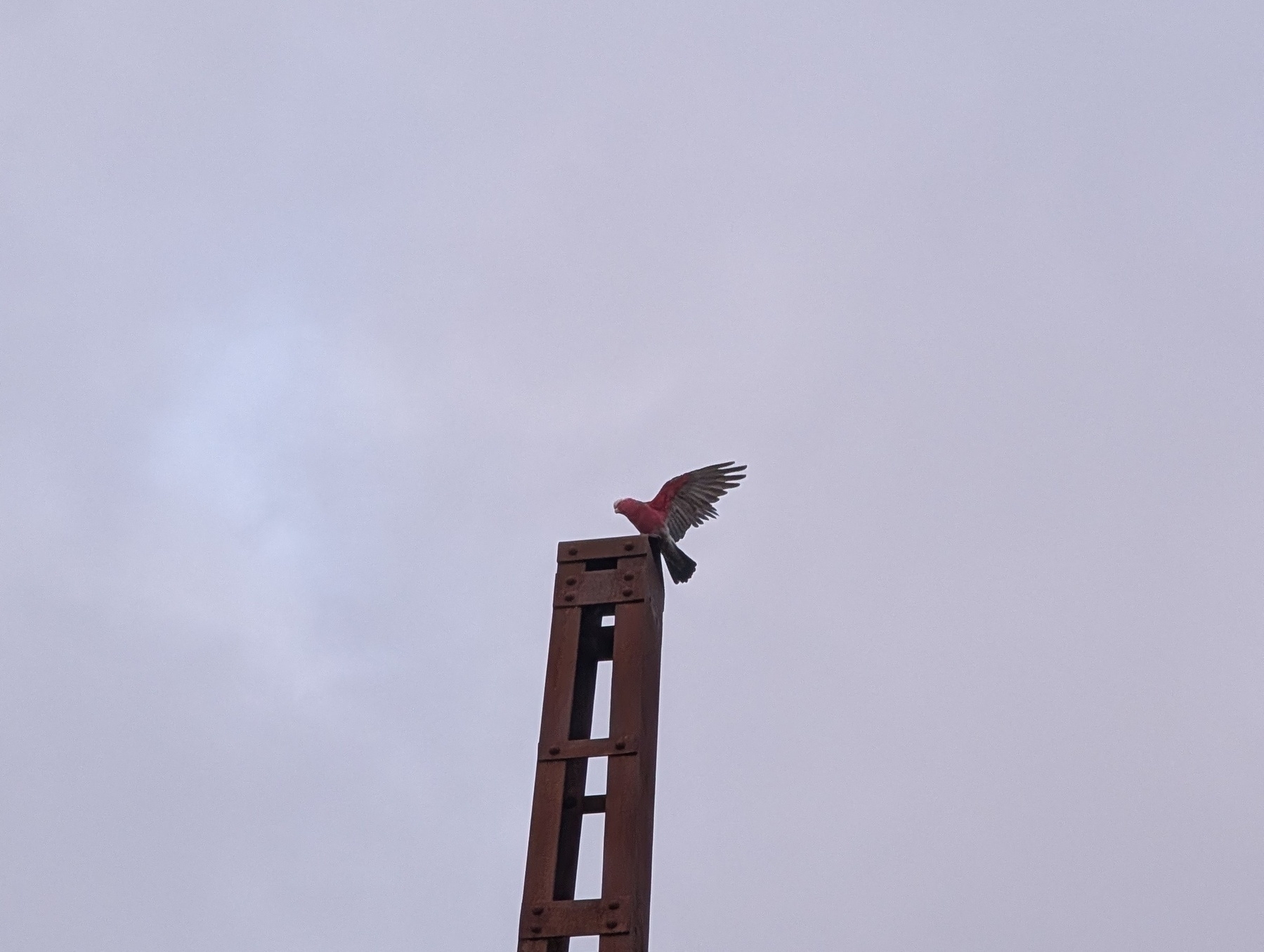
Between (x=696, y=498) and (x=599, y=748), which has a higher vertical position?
(x=696, y=498)

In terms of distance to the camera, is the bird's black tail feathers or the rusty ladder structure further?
the bird's black tail feathers

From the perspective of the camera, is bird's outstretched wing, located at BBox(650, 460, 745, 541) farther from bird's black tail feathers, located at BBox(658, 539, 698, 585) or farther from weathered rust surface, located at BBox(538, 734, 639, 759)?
weathered rust surface, located at BBox(538, 734, 639, 759)

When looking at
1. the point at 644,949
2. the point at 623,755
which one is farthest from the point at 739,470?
the point at 644,949

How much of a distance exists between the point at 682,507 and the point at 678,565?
0.47 metres

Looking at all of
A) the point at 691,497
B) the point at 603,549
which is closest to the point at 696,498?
the point at 691,497

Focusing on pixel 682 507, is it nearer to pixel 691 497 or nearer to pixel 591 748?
pixel 691 497

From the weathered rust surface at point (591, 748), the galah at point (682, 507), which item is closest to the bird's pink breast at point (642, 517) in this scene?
the galah at point (682, 507)

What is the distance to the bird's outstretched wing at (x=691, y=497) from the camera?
6934mm

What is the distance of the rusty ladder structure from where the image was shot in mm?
4754

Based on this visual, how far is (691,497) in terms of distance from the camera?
7012 mm

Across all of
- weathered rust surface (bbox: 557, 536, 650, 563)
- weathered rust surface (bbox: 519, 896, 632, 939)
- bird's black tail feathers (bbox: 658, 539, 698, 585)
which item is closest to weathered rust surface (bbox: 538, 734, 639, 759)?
weathered rust surface (bbox: 519, 896, 632, 939)

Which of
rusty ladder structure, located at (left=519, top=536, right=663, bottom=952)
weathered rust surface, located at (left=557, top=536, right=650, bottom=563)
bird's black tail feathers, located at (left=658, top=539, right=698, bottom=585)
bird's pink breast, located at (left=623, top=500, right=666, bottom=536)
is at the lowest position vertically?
rusty ladder structure, located at (left=519, top=536, right=663, bottom=952)

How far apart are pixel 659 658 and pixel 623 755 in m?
0.60

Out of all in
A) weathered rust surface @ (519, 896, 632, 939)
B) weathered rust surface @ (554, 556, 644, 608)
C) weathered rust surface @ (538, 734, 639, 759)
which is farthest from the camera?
weathered rust surface @ (554, 556, 644, 608)
